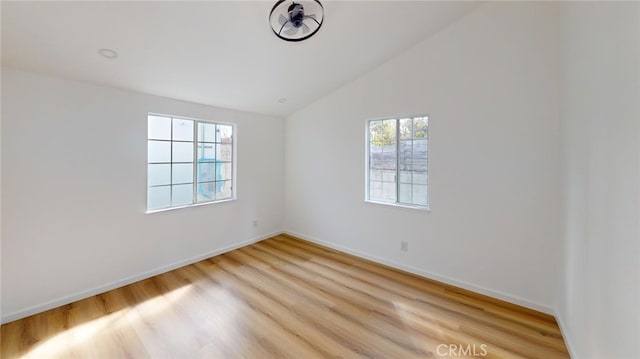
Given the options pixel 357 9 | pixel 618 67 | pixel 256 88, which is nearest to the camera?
pixel 618 67

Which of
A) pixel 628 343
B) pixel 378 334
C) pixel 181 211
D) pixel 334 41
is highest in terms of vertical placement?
pixel 334 41

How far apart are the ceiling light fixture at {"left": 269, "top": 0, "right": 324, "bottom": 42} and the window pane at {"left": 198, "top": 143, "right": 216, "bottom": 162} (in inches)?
86.5

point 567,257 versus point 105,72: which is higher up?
point 105,72

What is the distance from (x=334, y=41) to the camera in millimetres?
2768

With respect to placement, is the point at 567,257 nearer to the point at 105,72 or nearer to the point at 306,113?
the point at 306,113

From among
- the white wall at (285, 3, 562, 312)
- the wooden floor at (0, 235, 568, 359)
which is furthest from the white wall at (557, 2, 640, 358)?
the wooden floor at (0, 235, 568, 359)

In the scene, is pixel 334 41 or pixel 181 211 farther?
pixel 181 211

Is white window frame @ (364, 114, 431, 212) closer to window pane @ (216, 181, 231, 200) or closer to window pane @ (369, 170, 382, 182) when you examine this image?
window pane @ (369, 170, 382, 182)

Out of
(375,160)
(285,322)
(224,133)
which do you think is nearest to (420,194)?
(375,160)

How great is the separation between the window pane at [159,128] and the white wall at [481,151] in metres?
2.58

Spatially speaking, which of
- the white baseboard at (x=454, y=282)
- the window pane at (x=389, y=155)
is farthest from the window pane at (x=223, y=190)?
the window pane at (x=389, y=155)

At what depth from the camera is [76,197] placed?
2590mm

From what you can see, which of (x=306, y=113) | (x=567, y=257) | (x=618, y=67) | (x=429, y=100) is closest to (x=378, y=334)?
(x=567, y=257)

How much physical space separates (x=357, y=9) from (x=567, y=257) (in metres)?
2.86
